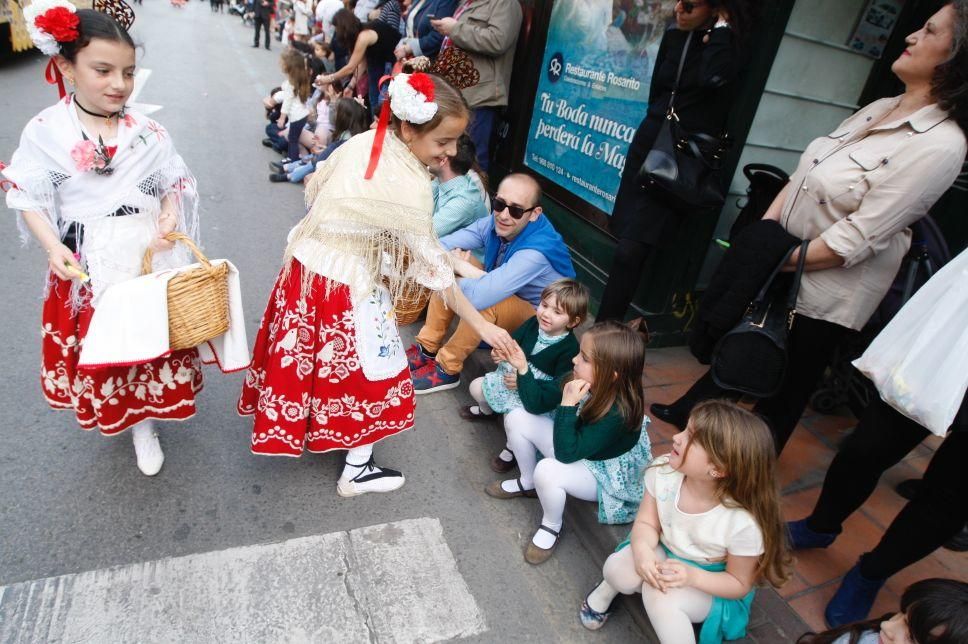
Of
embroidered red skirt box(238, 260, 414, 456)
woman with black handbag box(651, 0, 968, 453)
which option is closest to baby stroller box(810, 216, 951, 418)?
woman with black handbag box(651, 0, 968, 453)

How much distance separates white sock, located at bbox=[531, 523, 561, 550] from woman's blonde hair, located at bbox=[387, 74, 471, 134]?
1615 millimetres

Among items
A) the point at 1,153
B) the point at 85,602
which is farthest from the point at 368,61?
the point at 85,602

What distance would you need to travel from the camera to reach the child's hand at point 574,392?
218 cm

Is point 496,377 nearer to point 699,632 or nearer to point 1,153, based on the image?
point 699,632

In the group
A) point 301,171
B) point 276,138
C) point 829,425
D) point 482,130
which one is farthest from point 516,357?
point 276,138

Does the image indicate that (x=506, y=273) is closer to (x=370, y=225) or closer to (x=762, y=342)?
(x=370, y=225)

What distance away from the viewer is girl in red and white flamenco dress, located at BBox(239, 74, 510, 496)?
1.87 m

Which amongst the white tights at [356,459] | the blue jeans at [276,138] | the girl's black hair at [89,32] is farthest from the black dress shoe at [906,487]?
the blue jeans at [276,138]

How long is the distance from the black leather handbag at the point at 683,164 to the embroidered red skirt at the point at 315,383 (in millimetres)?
1543

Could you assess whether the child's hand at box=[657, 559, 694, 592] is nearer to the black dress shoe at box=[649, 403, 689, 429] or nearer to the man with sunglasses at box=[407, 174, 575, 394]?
the black dress shoe at box=[649, 403, 689, 429]

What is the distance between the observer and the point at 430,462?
2.77 meters

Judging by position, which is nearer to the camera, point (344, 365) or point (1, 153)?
point (344, 365)

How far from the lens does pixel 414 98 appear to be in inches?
69.6

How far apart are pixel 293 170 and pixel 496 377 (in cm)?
482
